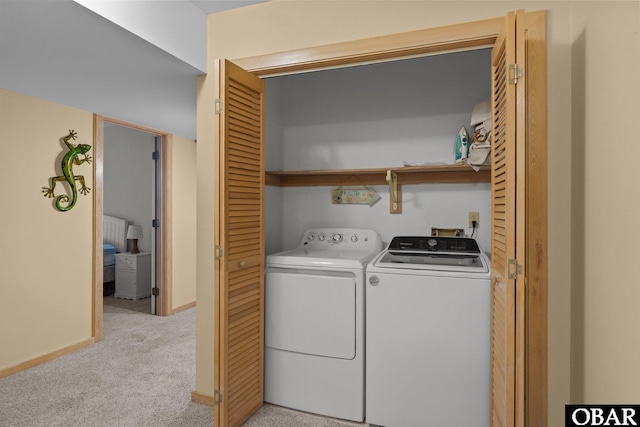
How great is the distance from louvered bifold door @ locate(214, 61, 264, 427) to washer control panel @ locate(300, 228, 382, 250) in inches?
27.2

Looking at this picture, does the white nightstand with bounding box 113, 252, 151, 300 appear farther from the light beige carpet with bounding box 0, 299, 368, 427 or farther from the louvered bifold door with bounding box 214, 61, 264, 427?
the louvered bifold door with bounding box 214, 61, 264, 427

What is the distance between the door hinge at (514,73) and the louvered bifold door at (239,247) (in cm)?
128

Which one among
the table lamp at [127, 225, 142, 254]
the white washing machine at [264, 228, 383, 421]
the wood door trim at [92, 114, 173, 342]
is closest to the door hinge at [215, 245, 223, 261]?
the white washing machine at [264, 228, 383, 421]

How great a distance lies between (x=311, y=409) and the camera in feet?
7.20

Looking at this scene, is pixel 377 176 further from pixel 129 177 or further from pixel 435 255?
pixel 129 177

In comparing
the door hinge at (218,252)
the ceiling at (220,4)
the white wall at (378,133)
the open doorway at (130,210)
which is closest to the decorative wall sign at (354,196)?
the white wall at (378,133)

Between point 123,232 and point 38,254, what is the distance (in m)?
2.35

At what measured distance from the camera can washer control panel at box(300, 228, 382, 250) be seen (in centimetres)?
271

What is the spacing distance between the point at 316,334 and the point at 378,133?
154cm

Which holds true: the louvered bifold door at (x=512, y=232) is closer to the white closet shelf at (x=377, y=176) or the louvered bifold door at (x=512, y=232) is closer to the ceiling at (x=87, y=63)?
the white closet shelf at (x=377, y=176)

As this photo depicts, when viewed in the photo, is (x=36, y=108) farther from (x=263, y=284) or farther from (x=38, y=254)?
(x=263, y=284)

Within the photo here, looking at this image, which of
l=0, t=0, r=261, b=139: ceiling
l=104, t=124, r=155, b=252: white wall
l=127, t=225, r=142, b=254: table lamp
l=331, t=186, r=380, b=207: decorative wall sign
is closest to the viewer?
l=0, t=0, r=261, b=139: ceiling

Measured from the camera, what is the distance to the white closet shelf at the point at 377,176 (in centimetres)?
248

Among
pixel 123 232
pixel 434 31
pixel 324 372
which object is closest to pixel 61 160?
pixel 123 232
